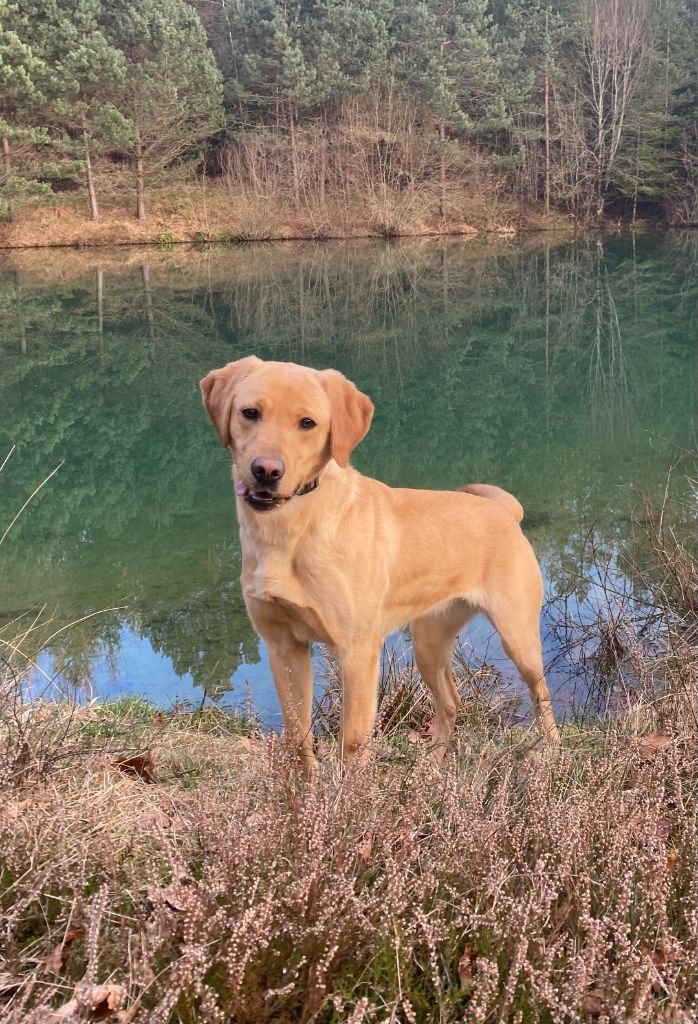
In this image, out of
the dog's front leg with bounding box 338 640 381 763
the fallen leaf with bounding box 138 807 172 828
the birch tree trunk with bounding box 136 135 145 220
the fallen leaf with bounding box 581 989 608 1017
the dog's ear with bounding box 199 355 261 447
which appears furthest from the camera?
the birch tree trunk with bounding box 136 135 145 220

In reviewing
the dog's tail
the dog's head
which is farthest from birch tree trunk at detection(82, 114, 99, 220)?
the dog's head

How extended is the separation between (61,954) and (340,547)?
68.0 inches

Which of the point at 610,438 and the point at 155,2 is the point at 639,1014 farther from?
the point at 155,2

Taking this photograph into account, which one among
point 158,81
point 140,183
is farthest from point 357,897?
point 158,81

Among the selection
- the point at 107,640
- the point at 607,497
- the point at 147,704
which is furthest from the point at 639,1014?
the point at 607,497

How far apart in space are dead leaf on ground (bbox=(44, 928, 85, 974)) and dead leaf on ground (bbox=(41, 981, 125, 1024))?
6.6 inches

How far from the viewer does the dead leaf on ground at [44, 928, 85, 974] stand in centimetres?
226

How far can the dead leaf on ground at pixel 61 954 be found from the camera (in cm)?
226

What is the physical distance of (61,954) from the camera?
7.63ft

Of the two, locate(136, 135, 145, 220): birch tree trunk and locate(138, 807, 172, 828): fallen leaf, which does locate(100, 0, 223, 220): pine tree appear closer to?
locate(136, 135, 145, 220): birch tree trunk

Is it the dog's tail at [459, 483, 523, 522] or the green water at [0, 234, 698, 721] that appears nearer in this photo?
the dog's tail at [459, 483, 523, 522]

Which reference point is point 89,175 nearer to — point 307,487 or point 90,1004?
point 307,487

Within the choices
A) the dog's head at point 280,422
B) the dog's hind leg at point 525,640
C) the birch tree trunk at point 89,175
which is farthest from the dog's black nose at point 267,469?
the birch tree trunk at point 89,175

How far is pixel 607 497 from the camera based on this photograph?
364 inches
